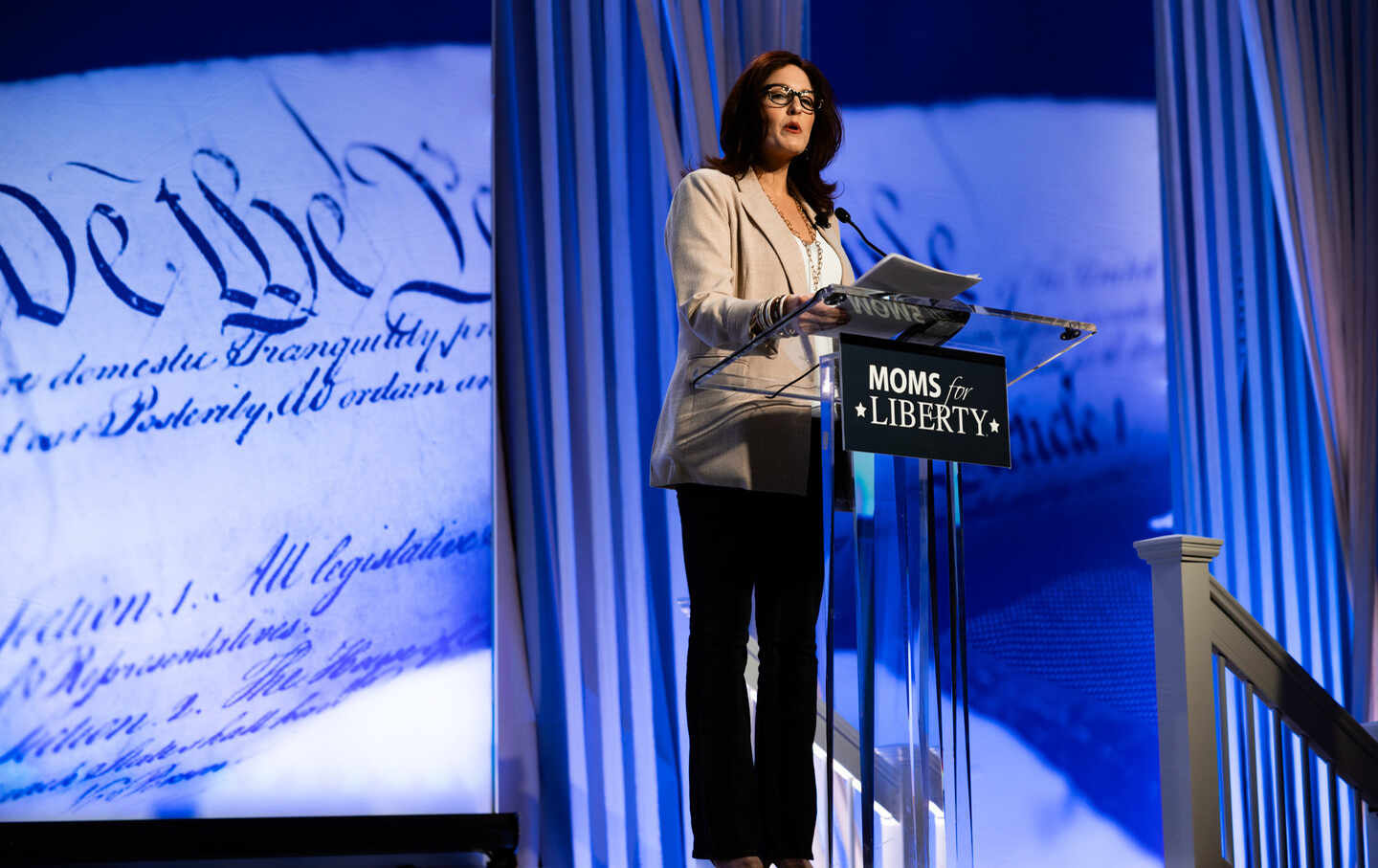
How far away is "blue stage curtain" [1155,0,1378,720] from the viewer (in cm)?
315

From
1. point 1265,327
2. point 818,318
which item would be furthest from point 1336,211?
point 818,318

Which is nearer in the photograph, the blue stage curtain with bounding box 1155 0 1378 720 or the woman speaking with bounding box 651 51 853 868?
the woman speaking with bounding box 651 51 853 868

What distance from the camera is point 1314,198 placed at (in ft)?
10.7

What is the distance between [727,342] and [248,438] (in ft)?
4.99

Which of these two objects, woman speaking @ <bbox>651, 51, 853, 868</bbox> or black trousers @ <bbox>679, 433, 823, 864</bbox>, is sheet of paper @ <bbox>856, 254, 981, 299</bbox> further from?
black trousers @ <bbox>679, 433, 823, 864</bbox>

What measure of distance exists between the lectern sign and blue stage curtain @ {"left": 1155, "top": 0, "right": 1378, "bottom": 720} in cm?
188

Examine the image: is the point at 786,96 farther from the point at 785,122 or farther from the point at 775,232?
the point at 775,232

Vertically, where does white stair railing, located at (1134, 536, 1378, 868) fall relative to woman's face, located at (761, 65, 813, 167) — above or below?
below

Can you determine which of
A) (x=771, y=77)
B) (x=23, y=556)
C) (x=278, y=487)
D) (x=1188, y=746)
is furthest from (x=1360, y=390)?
(x=23, y=556)

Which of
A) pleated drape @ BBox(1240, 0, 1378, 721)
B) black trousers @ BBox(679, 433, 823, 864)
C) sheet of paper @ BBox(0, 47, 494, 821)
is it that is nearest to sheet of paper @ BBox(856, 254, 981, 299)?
black trousers @ BBox(679, 433, 823, 864)

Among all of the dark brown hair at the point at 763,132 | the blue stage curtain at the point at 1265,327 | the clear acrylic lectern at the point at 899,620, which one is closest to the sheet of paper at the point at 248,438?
the dark brown hair at the point at 763,132

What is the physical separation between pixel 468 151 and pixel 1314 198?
2160 mm

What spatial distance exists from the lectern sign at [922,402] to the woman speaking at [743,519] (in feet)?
0.39

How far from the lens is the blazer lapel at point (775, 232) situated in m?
1.72
